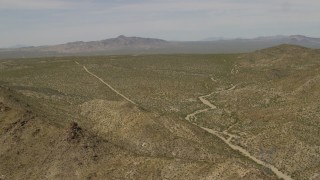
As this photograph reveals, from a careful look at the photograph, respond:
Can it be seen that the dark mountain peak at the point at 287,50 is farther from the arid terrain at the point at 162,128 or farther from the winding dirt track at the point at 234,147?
the winding dirt track at the point at 234,147

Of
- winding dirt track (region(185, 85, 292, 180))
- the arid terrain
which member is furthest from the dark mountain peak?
winding dirt track (region(185, 85, 292, 180))

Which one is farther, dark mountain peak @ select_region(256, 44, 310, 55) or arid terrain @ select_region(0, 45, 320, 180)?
dark mountain peak @ select_region(256, 44, 310, 55)

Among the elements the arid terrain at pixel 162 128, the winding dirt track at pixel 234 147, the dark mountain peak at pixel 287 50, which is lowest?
the winding dirt track at pixel 234 147

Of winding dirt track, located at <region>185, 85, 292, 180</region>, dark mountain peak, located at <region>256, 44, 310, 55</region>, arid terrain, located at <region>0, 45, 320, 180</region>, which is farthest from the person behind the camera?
dark mountain peak, located at <region>256, 44, 310, 55</region>

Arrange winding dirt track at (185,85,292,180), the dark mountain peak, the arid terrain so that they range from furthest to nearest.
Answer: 1. the dark mountain peak
2. winding dirt track at (185,85,292,180)
3. the arid terrain

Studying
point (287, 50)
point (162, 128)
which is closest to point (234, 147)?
point (162, 128)

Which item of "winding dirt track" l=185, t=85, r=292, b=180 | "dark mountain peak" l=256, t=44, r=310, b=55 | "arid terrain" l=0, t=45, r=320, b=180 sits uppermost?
"dark mountain peak" l=256, t=44, r=310, b=55

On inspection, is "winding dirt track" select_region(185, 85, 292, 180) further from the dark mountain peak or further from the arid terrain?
the dark mountain peak

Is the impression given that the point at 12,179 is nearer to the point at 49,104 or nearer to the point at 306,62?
the point at 49,104

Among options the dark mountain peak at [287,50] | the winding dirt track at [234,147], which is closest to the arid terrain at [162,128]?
the winding dirt track at [234,147]
